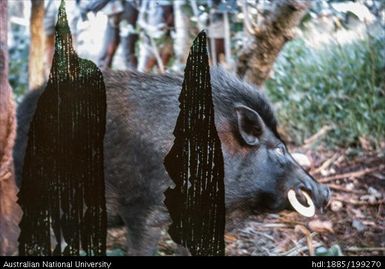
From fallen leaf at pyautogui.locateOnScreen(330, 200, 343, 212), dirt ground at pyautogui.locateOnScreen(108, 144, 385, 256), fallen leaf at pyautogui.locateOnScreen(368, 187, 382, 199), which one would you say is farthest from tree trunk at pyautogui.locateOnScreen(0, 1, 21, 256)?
fallen leaf at pyautogui.locateOnScreen(368, 187, 382, 199)

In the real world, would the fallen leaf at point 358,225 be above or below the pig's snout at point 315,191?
below

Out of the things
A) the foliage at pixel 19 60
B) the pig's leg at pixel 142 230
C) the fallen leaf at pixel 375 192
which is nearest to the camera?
the pig's leg at pixel 142 230

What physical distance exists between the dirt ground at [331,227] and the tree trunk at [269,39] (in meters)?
0.46

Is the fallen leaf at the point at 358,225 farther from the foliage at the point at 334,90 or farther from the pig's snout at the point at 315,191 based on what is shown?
the foliage at the point at 334,90

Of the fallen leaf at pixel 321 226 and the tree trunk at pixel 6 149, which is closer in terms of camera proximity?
the tree trunk at pixel 6 149

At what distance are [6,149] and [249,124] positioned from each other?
717 millimetres

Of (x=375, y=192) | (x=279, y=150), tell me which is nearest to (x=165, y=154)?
(x=279, y=150)

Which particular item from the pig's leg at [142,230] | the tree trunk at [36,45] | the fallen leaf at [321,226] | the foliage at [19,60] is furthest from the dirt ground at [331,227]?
the foliage at [19,60]

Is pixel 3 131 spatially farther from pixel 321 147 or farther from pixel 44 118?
pixel 321 147

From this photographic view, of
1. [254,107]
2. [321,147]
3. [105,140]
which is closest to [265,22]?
[254,107]

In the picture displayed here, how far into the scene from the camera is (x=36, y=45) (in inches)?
76.6

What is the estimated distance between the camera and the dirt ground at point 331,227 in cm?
155

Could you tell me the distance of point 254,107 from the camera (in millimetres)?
1575

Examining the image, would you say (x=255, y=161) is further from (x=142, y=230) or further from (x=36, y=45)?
(x=36, y=45)
